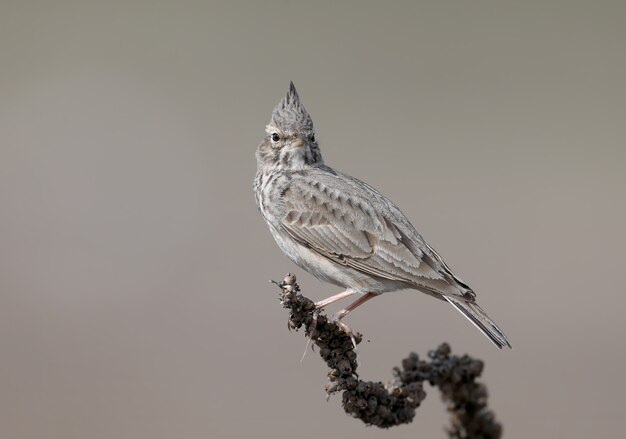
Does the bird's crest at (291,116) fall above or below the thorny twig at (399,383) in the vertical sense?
above

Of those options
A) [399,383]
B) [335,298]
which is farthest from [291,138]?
[399,383]

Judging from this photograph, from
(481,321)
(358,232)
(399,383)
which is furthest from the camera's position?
(358,232)

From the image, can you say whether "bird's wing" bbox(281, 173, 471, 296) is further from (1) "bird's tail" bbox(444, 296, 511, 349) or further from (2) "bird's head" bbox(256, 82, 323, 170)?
(2) "bird's head" bbox(256, 82, 323, 170)

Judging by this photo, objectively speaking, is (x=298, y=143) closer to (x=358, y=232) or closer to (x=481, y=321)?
(x=358, y=232)

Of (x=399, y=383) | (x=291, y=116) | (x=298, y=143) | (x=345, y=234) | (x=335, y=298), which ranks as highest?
(x=291, y=116)

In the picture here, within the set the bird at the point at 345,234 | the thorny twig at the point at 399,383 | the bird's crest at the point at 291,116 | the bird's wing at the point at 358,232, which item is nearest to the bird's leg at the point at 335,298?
the bird at the point at 345,234

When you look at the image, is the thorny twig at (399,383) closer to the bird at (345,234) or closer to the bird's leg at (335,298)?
the bird's leg at (335,298)

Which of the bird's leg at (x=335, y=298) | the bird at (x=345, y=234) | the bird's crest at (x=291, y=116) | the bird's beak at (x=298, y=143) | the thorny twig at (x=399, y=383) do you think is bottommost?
the thorny twig at (x=399, y=383)

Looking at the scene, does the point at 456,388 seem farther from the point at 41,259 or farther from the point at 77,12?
the point at 77,12
